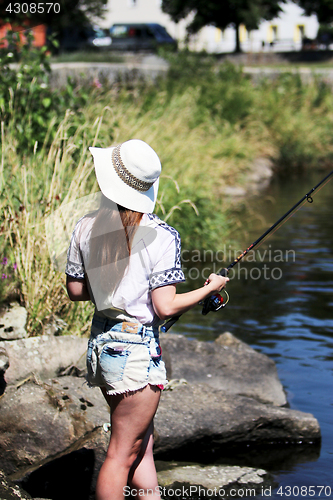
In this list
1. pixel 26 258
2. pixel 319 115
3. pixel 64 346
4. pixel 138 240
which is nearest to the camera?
pixel 138 240

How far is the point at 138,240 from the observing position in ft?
8.28

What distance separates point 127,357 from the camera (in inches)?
100

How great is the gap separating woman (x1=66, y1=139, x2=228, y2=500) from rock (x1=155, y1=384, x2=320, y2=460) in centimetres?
137

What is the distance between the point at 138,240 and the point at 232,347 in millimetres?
2803

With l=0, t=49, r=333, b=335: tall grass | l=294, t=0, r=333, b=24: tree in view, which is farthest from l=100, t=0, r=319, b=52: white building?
l=0, t=49, r=333, b=335: tall grass

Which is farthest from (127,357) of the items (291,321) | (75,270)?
(291,321)

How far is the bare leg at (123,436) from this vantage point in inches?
100

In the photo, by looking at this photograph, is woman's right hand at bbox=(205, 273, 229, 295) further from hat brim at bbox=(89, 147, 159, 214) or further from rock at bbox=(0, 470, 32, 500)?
rock at bbox=(0, 470, 32, 500)

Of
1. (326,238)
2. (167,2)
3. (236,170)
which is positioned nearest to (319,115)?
(236,170)

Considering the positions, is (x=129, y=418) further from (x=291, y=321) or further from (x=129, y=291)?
(x=291, y=321)

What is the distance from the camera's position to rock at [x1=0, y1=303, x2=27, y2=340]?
430cm

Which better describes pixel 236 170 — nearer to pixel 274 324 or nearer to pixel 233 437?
pixel 274 324

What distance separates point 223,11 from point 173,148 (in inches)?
1206

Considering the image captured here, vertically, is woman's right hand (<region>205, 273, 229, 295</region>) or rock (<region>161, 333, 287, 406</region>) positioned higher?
woman's right hand (<region>205, 273, 229, 295</region>)
